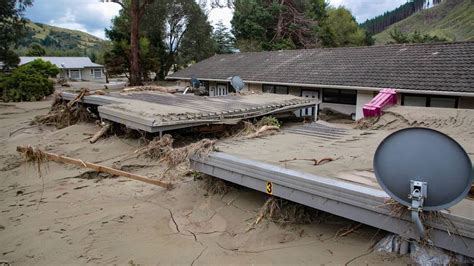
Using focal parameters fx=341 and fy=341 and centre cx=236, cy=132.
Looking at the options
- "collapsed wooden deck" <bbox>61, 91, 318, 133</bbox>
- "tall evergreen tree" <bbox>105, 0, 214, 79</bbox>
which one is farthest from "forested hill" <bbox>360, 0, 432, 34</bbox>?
"collapsed wooden deck" <bbox>61, 91, 318, 133</bbox>

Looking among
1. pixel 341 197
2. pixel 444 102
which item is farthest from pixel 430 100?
pixel 341 197

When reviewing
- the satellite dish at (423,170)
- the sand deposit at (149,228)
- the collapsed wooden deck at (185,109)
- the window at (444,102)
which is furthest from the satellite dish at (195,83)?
the satellite dish at (423,170)

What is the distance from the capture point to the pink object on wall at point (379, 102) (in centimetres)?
846

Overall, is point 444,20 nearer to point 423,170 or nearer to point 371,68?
point 371,68

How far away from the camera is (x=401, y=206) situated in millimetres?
3551

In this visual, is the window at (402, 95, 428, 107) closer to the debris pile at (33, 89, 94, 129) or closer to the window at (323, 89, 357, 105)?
the window at (323, 89, 357, 105)

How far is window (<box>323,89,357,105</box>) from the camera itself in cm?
1547

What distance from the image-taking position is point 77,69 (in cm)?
4828

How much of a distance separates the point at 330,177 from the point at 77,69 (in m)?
50.9

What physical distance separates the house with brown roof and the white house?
107 ft

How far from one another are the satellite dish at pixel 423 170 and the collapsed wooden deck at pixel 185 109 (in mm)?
6261

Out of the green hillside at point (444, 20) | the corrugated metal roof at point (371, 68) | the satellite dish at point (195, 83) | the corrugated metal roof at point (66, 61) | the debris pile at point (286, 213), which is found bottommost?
the debris pile at point (286, 213)

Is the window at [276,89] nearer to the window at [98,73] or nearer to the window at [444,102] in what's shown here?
the window at [444,102]

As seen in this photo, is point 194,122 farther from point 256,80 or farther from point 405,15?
point 405,15
